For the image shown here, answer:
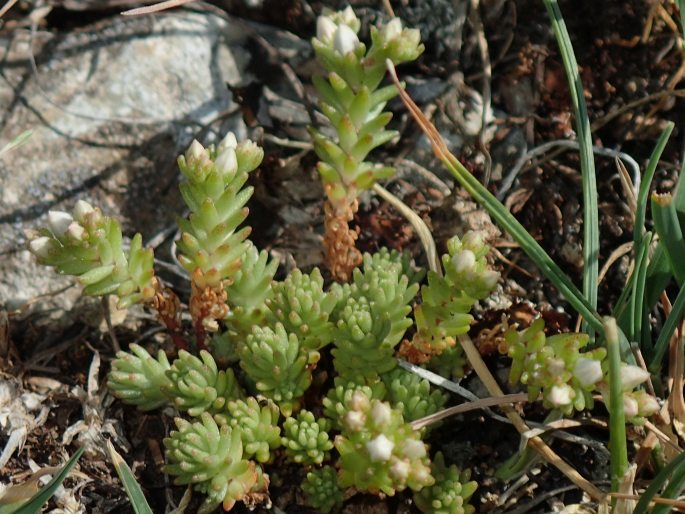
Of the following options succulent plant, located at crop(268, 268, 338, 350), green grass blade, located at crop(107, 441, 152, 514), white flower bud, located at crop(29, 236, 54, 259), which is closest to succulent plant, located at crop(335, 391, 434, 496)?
succulent plant, located at crop(268, 268, 338, 350)

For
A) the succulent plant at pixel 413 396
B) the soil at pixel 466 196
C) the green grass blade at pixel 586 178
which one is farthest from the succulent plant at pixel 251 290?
the green grass blade at pixel 586 178

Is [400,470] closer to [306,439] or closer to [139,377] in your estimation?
[306,439]

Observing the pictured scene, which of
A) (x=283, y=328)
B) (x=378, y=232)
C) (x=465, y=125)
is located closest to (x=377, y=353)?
(x=283, y=328)

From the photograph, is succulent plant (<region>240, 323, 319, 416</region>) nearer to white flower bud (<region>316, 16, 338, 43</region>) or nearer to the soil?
the soil

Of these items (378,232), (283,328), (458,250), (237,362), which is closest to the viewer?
(458,250)

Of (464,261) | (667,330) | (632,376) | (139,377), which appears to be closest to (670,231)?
(667,330)

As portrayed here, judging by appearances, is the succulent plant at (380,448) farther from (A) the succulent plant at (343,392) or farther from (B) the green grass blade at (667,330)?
(B) the green grass blade at (667,330)

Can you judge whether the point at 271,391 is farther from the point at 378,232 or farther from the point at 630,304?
the point at 630,304
